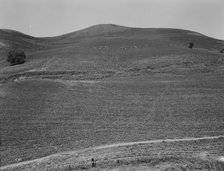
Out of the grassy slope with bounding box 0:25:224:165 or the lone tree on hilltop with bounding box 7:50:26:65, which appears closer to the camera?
the grassy slope with bounding box 0:25:224:165

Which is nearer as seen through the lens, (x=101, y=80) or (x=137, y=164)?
(x=137, y=164)

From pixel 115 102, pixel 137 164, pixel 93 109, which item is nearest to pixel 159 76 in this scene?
pixel 115 102

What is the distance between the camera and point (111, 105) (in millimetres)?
38312

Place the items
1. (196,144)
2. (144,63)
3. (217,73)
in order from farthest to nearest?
(144,63), (217,73), (196,144)

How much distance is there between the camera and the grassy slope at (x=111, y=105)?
1125 inches

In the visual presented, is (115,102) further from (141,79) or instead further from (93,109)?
(141,79)

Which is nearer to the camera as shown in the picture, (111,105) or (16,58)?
(111,105)

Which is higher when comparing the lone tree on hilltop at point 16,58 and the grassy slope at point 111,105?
the lone tree on hilltop at point 16,58

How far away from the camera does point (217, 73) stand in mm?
55781

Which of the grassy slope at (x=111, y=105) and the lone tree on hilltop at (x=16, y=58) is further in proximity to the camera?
the lone tree on hilltop at (x=16, y=58)

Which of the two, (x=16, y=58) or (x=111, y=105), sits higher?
(x=16, y=58)

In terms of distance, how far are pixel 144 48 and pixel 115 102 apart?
44675 millimetres

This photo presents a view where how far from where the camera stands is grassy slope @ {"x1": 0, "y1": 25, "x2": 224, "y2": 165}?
28.6 metres

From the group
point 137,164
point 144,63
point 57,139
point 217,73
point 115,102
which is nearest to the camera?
point 137,164
